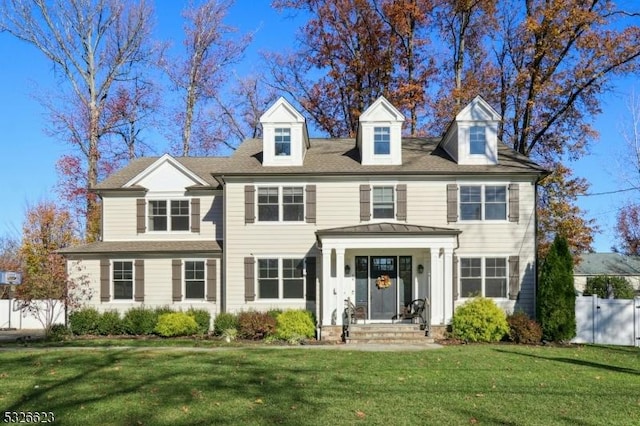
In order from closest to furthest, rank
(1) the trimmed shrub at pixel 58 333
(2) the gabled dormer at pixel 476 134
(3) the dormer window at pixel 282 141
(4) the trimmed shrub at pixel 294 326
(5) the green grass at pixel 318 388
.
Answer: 1. (5) the green grass at pixel 318 388
2. (4) the trimmed shrub at pixel 294 326
3. (1) the trimmed shrub at pixel 58 333
4. (2) the gabled dormer at pixel 476 134
5. (3) the dormer window at pixel 282 141

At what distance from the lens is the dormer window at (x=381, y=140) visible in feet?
69.0

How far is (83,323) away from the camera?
776 inches

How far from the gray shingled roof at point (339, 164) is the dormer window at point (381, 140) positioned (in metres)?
0.77

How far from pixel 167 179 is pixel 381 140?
832 centimetres

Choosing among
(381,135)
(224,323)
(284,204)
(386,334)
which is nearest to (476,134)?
(381,135)

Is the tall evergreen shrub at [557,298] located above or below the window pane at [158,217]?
below

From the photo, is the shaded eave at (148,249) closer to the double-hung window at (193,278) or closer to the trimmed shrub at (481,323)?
the double-hung window at (193,278)

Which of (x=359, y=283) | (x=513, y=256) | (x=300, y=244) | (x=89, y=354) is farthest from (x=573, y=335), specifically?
(x=89, y=354)

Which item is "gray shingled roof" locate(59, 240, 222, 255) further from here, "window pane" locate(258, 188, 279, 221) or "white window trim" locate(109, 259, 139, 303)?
"window pane" locate(258, 188, 279, 221)

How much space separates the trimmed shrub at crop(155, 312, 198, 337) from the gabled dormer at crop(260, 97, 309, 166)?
618 centimetres

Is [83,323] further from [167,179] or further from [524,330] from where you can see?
[524,330]

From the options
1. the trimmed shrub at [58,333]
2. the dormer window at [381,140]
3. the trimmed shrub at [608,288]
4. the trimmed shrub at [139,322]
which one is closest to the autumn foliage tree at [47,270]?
the trimmed shrub at [58,333]

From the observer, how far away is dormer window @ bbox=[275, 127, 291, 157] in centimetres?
2097

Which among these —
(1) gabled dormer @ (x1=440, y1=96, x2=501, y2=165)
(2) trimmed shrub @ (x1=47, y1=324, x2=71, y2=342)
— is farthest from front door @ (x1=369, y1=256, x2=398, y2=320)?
(2) trimmed shrub @ (x1=47, y1=324, x2=71, y2=342)
